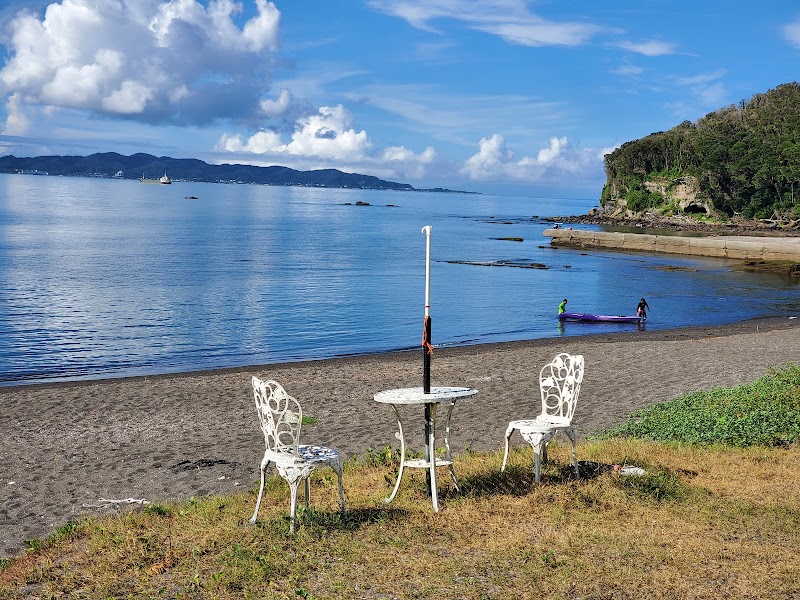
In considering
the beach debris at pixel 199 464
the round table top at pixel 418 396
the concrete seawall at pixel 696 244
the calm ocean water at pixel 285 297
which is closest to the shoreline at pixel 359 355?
the calm ocean water at pixel 285 297

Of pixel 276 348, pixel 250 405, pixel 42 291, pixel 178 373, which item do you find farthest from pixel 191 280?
pixel 250 405

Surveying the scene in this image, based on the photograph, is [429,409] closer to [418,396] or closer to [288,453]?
[418,396]

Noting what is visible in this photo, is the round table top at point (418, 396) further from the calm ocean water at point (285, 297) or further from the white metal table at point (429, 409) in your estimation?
the calm ocean water at point (285, 297)

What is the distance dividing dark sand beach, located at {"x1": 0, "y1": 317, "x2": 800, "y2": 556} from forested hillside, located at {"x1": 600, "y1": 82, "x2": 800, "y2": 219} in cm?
9562

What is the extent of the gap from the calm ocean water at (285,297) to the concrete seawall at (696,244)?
12.2ft

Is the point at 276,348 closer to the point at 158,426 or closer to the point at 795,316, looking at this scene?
the point at 158,426

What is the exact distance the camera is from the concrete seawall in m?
69.2

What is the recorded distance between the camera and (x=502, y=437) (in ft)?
41.0

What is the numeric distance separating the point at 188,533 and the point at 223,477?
335cm

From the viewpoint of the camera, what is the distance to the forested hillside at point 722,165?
10956cm

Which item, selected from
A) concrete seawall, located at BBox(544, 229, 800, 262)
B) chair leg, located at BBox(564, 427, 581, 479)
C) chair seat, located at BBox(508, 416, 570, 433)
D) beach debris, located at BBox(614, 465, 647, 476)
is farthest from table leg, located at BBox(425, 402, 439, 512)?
concrete seawall, located at BBox(544, 229, 800, 262)

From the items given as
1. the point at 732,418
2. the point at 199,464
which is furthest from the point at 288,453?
the point at 732,418

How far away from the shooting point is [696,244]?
77.7 meters

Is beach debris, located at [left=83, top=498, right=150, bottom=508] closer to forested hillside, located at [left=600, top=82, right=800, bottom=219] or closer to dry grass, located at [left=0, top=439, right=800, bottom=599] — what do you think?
dry grass, located at [left=0, top=439, right=800, bottom=599]
